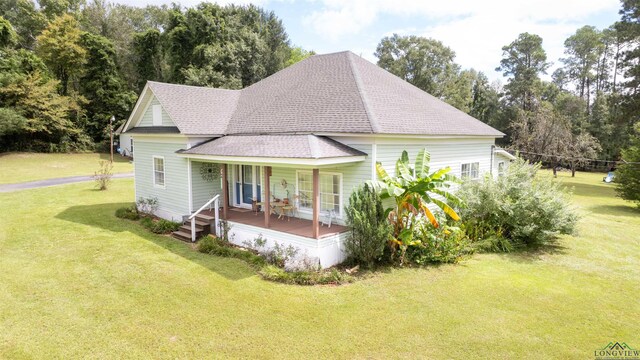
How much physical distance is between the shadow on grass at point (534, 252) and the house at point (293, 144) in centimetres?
415

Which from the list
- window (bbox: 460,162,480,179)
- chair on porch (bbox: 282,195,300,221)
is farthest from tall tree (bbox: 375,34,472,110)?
chair on porch (bbox: 282,195,300,221)

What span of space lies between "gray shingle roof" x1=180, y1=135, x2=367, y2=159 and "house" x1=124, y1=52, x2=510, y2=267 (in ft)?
0.15

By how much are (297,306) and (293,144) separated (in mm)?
5223

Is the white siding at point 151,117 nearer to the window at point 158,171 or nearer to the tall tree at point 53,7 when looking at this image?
the window at point 158,171

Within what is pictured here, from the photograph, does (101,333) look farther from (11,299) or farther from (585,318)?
(585,318)

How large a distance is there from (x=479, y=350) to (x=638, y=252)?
1014 centimetres

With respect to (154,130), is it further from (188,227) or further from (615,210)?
(615,210)

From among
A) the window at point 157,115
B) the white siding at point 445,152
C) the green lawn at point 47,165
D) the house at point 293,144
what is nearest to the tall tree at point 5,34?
the green lawn at point 47,165

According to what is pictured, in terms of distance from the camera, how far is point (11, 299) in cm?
883

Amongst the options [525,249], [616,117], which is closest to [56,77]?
[525,249]

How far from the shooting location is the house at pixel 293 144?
1165 centimetres

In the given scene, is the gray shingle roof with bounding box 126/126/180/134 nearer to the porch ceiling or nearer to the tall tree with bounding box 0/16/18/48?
the porch ceiling

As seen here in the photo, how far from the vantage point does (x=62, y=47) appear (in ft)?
141

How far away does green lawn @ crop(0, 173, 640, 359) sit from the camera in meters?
7.02
